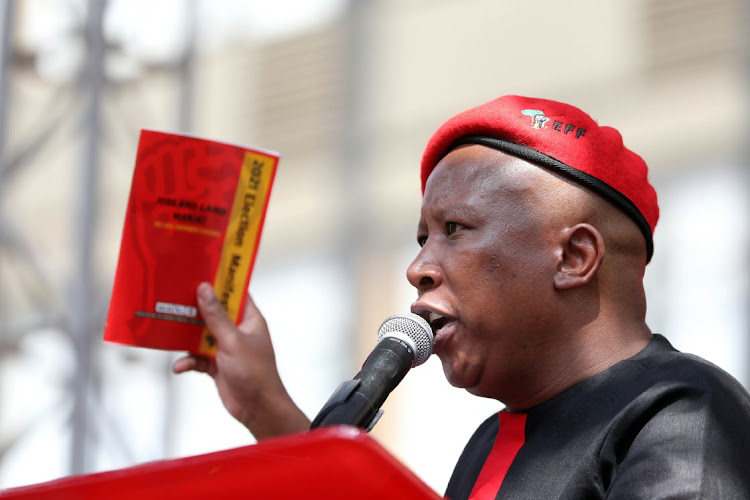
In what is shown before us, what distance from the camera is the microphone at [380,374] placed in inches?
49.2

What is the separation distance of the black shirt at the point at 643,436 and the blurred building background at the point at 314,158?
7.89 feet

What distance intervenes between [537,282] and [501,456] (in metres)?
0.28

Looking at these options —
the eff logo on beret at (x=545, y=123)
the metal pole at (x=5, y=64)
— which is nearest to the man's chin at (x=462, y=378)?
the eff logo on beret at (x=545, y=123)

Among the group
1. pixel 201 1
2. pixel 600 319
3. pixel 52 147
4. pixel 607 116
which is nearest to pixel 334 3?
pixel 607 116

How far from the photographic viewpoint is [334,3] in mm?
8336

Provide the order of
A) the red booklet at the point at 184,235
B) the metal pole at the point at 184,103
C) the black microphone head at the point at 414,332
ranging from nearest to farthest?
the black microphone head at the point at 414,332 → the red booklet at the point at 184,235 → the metal pole at the point at 184,103

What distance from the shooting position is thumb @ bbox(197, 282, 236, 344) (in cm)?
196

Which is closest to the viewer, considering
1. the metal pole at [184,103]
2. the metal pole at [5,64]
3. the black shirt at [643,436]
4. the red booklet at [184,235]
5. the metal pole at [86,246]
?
the black shirt at [643,436]

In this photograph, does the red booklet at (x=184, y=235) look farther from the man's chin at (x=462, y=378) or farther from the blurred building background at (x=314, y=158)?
the blurred building background at (x=314, y=158)

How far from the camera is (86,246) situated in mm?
3600

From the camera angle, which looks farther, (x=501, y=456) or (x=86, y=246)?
(x=86, y=246)

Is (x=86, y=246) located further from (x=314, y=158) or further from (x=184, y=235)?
(x=314, y=158)

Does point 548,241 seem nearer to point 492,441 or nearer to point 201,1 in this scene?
point 492,441

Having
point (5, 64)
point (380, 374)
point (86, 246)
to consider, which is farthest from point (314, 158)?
point (380, 374)
